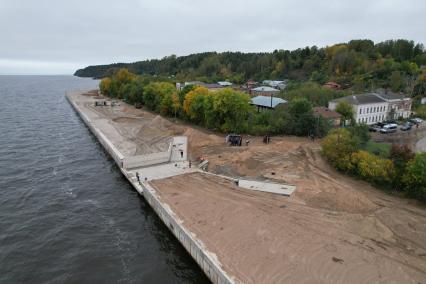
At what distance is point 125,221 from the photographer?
25.8m

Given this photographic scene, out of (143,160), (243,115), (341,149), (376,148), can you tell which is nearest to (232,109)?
(243,115)

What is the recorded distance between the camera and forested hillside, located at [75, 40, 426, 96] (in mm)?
92562

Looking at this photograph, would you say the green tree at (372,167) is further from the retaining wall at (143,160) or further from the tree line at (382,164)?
the retaining wall at (143,160)

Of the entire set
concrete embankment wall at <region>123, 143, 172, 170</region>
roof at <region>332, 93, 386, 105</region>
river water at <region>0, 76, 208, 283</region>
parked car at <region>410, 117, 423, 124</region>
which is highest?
roof at <region>332, 93, 386, 105</region>

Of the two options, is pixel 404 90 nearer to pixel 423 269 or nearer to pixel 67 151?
pixel 423 269

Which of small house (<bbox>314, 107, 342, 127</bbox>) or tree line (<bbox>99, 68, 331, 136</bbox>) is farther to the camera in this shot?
small house (<bbox>314, 107, 342, 127</bbox>)

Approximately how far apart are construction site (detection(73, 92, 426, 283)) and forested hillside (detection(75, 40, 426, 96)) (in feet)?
214

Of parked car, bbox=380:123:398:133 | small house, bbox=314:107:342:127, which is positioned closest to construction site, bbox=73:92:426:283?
small house, bbox=314:107:342:127

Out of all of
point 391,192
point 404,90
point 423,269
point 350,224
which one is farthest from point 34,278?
point 404,90

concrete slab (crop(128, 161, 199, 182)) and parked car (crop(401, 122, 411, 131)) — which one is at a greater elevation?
parked car (crop(401, 122, 411, 131))

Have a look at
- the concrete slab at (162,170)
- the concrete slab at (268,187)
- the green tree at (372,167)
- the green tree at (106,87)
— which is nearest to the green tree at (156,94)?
the concrete slab at (162,170)

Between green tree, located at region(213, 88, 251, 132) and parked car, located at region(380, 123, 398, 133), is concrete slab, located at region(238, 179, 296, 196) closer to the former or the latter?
green tree, located at region(213, 88, 251, 132)

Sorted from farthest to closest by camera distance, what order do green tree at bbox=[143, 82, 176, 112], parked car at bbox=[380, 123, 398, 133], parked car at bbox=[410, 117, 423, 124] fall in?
1. green tree at bbox=[143, 82, 176, 112]
2. parked car at bbox=[410, 117, 423, 124]
3. parked car at bbox=[380, 123, 398, 133]

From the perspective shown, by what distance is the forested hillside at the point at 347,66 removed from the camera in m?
92.6
